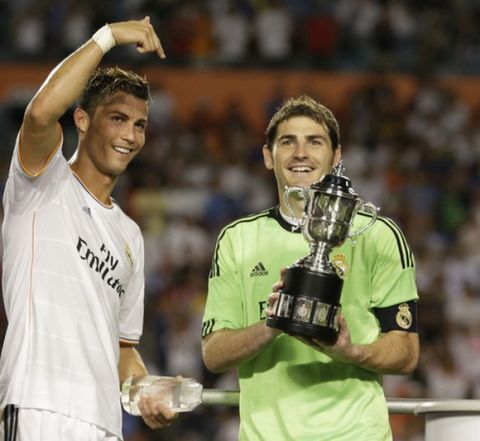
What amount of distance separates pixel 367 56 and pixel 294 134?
9.27 m

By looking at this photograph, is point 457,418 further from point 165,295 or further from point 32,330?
point 165,295

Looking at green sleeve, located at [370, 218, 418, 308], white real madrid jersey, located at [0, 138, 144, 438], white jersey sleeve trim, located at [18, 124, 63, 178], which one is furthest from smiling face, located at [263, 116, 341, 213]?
white jersey sleeve trim, located at [18, 124, 63, 178]

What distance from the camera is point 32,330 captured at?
3.80 meters

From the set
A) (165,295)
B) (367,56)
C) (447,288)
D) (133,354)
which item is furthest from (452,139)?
(133,354)

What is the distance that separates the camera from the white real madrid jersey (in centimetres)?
378

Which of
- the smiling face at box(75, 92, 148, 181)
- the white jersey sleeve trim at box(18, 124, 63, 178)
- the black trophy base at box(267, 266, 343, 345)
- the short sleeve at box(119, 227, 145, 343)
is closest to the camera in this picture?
the black trophy base at box(267, 266, 343, 345)

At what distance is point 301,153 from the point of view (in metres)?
4.06

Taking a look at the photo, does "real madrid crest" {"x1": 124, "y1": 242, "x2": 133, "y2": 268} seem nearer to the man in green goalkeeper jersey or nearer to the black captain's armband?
the man in green goalkeeper jersey

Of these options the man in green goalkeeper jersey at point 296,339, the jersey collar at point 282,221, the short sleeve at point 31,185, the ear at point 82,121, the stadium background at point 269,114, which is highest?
the stadium background at point 269,114

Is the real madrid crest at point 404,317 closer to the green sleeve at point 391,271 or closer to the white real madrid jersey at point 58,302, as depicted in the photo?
the green sleeve at point 391,271

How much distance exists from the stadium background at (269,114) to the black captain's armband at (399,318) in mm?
5498

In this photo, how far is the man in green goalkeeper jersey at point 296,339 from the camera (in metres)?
3.81

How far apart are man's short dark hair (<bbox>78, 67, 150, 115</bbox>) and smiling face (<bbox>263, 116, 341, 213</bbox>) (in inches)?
22.0

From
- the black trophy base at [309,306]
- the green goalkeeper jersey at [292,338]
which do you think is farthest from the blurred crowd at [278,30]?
the black trophy base at [309,306]
